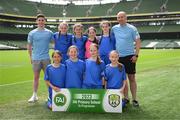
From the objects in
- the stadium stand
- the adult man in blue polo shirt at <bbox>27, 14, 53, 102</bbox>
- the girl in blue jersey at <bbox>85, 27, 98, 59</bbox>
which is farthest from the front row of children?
the stadium stand

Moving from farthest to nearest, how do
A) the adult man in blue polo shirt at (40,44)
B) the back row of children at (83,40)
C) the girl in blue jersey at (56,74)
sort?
the adult man in blue polo shirt at (40,44), the back row of children at (83,40), the girl in blue jersey at (56,74)

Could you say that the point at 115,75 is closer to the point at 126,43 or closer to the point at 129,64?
the point at 129,64

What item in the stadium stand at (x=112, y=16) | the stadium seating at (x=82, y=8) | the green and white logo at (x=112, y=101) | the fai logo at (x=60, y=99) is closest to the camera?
the green and white logo at (x=112, y=101)

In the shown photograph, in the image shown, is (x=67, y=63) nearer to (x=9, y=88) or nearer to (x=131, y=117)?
(x=131, y=117)

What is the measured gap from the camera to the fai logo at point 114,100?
24.8ft

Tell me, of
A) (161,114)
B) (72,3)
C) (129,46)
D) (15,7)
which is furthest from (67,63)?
(72,3)

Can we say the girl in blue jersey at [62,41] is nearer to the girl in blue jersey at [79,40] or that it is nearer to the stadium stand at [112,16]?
the girl in blue jersey at [79,40]

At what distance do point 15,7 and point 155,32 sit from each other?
2849cm

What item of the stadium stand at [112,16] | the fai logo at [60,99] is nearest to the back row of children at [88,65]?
the fai logo at [60,99]

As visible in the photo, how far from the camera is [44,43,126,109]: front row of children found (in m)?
8.03

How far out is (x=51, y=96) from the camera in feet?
27.3

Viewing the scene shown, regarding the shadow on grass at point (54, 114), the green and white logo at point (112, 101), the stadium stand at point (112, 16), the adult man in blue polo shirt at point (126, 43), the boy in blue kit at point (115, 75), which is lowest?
the shadow on grass at point (54, 114)

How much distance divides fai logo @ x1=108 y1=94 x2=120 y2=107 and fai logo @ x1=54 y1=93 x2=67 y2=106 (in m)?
0.93

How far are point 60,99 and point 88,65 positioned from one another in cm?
96
